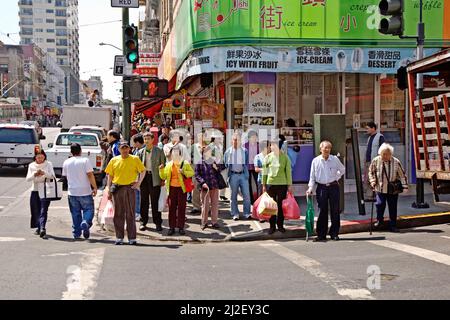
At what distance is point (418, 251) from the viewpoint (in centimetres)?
958

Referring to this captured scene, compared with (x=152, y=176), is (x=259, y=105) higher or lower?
higher

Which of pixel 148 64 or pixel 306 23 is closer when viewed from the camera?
pixel 306 23

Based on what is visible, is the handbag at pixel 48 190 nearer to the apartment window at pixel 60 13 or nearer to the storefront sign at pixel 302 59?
the storefront sign at pixel 302 59

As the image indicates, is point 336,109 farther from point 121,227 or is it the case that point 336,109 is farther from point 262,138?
point 121,227

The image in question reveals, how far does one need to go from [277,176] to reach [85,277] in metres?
4.61

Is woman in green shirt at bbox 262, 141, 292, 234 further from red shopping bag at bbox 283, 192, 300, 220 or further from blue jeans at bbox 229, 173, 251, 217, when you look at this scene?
blue jeans at bbox 229, 173, 251, 217

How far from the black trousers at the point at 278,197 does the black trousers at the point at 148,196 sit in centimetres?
218

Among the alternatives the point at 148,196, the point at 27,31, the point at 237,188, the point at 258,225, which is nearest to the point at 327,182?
the point at 258,225

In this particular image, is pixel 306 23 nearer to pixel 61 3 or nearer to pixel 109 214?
pixel 109 214

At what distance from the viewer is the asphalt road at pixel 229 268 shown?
699 cm

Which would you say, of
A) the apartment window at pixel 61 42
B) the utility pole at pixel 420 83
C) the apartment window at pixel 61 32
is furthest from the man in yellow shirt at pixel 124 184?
the apartment window at pixel 61 42

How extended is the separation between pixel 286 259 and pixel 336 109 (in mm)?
7810

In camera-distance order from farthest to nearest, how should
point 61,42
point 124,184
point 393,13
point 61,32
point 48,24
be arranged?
point 61,42 → point 61,32 → point 48,24 → point 393,13 → point 124,184

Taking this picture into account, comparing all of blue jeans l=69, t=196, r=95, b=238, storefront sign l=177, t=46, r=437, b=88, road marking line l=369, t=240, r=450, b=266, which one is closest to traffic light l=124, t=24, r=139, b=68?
storefront sign l=177, t=46, r=437, b=88
